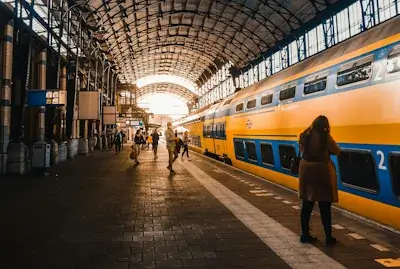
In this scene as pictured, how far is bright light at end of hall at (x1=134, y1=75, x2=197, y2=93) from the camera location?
2522 inches

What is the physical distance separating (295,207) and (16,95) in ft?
37.2

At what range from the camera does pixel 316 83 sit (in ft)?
23.1

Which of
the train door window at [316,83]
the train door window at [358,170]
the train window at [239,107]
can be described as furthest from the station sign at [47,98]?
the train door window at [358,170]

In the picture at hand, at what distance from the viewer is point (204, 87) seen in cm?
6091

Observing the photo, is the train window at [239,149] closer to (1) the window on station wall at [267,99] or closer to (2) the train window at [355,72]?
(1) the window on station wall at [267,99]

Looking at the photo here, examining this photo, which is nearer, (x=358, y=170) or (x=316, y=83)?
(x=358, y=170)

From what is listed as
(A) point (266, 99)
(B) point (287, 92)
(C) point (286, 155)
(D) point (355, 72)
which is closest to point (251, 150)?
(A) point (266, 99)

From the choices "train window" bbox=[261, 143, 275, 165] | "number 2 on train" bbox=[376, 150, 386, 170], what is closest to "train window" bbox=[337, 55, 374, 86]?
"number 2 on train" bbox=[376, 150, 386, 170]

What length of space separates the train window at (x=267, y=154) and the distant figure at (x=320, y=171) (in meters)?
5.06

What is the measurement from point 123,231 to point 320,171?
2971 millimetres

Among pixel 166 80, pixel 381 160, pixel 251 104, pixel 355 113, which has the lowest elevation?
pixel 381 160

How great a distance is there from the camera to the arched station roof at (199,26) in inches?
1030

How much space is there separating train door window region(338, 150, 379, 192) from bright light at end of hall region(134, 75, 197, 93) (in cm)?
5866

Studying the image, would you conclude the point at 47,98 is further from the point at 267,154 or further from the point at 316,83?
the point at 316,83
